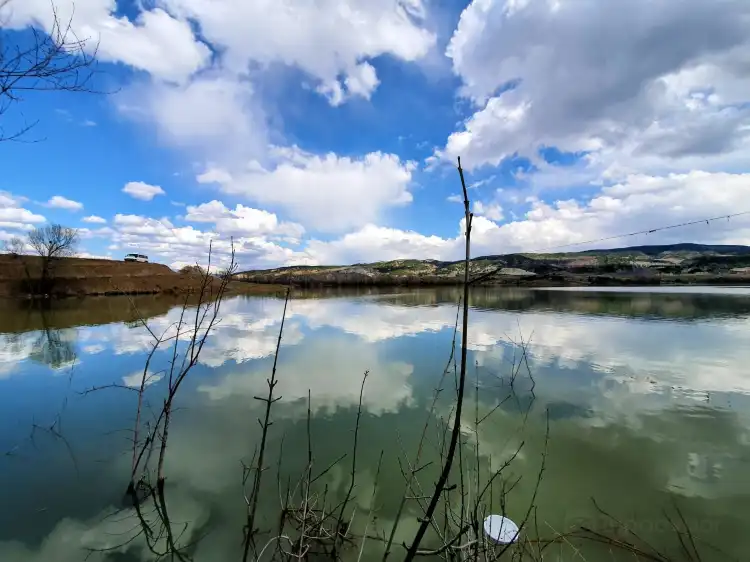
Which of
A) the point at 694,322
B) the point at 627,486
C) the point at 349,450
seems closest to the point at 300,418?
the point at 349,450

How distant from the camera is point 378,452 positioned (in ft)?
21.3

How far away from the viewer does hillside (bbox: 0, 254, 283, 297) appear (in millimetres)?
49281

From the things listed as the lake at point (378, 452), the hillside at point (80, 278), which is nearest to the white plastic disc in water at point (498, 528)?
the lake at point (378, 452)

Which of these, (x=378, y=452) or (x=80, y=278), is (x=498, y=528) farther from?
(x=80, y=278)

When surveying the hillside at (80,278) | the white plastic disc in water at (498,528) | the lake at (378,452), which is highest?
the hillside at (80,278)

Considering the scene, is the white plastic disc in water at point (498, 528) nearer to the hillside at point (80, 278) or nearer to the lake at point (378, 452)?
the lake at point (378, 452)

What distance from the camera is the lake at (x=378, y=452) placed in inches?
171

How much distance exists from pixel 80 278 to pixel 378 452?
210ft

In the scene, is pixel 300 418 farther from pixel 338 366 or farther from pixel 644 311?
pixel 644 311

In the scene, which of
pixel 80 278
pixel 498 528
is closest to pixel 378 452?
pixel 498 528

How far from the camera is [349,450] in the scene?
21.2 feet

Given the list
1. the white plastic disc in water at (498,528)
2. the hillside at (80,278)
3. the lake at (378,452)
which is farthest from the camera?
the hillside at (80,278)

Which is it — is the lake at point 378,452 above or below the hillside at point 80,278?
below

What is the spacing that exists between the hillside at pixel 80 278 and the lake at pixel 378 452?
35.8 m
